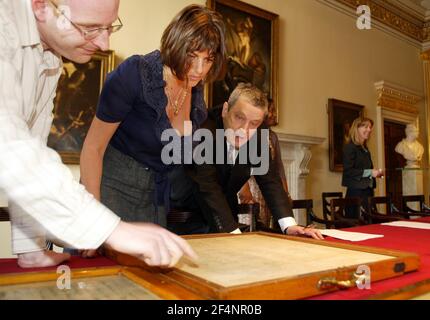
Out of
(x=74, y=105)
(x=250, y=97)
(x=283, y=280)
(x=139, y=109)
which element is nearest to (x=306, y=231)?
(x=250, y=97)

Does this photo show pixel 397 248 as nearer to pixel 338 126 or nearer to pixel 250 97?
pixel 250 97

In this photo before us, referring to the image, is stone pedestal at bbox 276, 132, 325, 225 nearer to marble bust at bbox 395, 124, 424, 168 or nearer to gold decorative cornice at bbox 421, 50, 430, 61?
marble bust at bbox 395, 124, 424, 168

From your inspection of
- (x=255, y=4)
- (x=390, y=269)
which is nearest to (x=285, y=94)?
(x=255, y=4)

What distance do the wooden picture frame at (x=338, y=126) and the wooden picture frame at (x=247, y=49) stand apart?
5.01ft

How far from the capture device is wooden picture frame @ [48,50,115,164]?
4.04 metres

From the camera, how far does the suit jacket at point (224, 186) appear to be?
6.68ft

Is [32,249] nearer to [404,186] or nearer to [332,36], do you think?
[332,36]

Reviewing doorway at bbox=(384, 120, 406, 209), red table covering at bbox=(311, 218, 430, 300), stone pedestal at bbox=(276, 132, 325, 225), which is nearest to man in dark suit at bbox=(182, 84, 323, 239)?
red table covering at bbox=(311, 218, 430, 300)

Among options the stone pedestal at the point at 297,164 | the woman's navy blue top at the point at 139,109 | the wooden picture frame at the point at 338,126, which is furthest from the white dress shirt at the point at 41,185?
the wooden picture frame at the point at 338,126

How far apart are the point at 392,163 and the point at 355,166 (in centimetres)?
348

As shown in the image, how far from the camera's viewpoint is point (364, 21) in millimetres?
7965

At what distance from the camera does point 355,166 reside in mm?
5973

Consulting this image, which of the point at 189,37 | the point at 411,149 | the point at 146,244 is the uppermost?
the point at 411,149

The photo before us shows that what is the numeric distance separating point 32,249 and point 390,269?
957 mm
